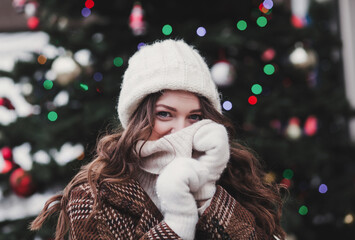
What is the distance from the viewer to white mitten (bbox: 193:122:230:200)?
1445 millimetres

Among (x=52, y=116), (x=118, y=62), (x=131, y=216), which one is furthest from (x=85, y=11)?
(x=131, y=216)

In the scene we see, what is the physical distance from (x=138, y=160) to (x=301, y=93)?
207 cm

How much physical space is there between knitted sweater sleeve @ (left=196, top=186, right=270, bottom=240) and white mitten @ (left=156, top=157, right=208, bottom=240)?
3.2 inches

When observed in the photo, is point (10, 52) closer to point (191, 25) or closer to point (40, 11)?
point (40, 11)

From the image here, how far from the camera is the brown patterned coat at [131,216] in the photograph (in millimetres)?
1369

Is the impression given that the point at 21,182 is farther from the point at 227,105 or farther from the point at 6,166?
the point at 227,105

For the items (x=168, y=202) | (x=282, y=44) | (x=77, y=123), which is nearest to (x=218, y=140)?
(x=168, y=202)

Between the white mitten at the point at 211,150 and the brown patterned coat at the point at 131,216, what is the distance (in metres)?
0.05

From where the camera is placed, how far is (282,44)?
3238 millimetres

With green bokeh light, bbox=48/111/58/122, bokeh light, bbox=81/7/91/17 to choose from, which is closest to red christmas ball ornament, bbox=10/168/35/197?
green bokeh light, bbox=48/111/58/122

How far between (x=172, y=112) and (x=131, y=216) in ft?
1.37

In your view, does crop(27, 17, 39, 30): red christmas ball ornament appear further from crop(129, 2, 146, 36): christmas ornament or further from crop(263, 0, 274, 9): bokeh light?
crop(263, 0, 274, 9): bokeh light

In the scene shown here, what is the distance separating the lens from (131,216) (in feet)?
4.78

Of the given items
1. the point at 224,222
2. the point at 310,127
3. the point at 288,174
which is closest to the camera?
the point at 224,222
